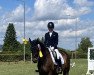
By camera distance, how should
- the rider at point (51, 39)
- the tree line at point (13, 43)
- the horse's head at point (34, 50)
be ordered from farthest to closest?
the tree line at point (13, 43) < the rider at point (51, 39) < the horse's head at point (34, 50)

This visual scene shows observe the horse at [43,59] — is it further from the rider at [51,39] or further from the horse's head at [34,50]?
the rider at [51,39]

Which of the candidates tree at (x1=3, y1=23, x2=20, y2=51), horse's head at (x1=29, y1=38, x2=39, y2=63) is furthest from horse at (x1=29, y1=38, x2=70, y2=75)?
tree at (x1=3, y1=23, x2=20, y2=51)

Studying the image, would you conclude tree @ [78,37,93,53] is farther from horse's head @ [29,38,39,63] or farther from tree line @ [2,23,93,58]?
horse's head @ [29,38,39,63]

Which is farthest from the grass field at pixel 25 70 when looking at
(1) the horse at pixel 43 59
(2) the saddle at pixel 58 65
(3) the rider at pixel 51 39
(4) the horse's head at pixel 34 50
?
(4) the horse's head at pixel 34 50

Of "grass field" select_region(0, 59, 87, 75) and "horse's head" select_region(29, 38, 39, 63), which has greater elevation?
"horse's head" select_region(29, 38, 39, 63)

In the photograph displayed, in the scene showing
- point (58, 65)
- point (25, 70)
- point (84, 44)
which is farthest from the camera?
point (84, 44)

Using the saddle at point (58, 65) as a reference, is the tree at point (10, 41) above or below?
below

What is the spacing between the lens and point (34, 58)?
15.2m

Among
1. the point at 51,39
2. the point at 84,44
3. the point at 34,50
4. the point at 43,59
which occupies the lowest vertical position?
the point at 84,44

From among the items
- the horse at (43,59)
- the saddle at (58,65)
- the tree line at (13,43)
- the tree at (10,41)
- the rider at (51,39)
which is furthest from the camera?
the tree at (10,41)

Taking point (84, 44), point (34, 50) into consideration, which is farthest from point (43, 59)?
point (84, 44)

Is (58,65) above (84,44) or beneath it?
above

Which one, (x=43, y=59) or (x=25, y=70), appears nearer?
(x=43, y=59)

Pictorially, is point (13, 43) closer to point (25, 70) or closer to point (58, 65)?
point (25, 70)
